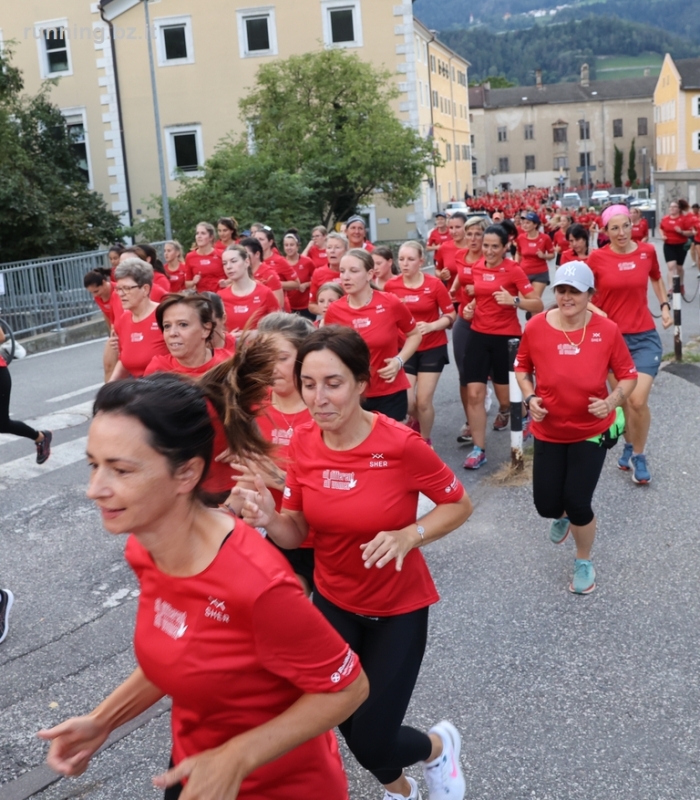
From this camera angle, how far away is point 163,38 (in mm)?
41500

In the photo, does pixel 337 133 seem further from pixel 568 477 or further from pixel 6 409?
pixel 568 477

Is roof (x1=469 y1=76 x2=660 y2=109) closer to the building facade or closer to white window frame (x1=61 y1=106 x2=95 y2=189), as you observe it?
the building facade

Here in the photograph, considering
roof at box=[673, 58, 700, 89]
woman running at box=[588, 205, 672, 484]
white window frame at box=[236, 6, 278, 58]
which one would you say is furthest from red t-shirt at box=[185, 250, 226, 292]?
roof at box=[673, 58, 700, 89]

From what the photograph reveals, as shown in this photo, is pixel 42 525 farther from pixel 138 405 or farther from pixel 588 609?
pixel 138 405

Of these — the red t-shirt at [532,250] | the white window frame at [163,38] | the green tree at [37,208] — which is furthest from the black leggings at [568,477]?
the white window frame at [163,38]

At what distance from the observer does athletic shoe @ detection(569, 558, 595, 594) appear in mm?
5887

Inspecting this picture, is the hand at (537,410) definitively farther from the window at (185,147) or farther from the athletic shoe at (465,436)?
the window at (185,147)

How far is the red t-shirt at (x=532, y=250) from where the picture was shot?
585 inches

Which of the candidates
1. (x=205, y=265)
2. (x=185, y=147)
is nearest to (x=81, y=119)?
(x=185, y=147)

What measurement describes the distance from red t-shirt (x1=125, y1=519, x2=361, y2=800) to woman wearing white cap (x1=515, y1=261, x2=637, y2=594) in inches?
145

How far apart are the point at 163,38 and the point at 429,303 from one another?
36.9 meters

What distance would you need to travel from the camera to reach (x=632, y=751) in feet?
13.6

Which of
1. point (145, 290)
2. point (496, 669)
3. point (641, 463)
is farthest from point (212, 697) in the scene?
point (641, 463)

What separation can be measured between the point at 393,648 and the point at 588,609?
264 cm
